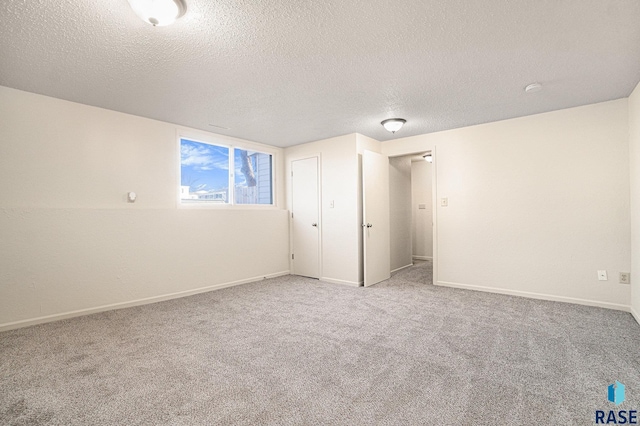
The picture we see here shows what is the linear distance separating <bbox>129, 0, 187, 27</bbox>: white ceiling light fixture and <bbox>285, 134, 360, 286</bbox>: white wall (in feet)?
10.4

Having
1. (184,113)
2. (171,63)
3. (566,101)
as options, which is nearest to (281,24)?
(171,63)

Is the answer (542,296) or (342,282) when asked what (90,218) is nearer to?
(342,282)

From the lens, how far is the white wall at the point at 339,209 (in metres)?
4.71

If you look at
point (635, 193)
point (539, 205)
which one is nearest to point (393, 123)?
point (539, 205)

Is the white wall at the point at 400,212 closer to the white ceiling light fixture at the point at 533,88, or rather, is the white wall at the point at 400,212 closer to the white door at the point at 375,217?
the white door at the point at 375,217

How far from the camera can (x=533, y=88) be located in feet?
9.80

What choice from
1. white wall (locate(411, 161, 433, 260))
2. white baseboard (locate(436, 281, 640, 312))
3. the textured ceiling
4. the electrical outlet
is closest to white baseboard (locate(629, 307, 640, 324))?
white baseboard (locate(436, 281, 640, 312))

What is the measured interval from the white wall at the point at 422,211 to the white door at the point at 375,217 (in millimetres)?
2468

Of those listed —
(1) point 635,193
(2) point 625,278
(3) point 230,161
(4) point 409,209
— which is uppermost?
(3) point 230,161

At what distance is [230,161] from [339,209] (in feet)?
6.43

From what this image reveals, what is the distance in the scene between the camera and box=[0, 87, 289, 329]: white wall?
2988mm

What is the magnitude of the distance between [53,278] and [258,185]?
3.08 m

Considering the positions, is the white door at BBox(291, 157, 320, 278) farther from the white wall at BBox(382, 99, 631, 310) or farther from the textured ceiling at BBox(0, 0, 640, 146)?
the white wall at BBox(382, 99, 631, 310)

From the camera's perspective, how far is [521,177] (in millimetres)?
3920
